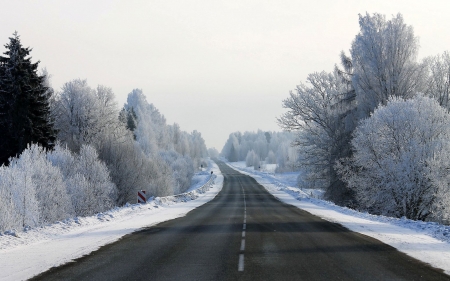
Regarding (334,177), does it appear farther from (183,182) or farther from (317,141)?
(183,182)

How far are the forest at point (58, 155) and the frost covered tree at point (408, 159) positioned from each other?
2116 cm

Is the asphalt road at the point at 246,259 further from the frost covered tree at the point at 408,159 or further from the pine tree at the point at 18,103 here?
the pine tree at the point at 18,103

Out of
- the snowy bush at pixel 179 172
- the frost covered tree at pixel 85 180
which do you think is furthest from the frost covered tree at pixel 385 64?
the snowy bush at pixel 179 172

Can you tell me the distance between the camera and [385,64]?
35.5 metres

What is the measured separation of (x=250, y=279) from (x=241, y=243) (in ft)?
15.5

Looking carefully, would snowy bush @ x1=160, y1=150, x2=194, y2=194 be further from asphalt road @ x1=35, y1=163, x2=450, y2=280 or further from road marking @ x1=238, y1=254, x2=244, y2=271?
road marking @ x1=238, y1=254, x2=244, y2=271

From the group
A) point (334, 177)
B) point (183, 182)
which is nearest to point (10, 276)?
point (334, 177)

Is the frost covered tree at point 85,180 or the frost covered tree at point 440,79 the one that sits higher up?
the frost covered tree at point 440,79

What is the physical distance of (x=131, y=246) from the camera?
40.5ft

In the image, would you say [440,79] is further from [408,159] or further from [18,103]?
[18,103]

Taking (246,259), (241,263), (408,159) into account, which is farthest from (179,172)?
(241,263)

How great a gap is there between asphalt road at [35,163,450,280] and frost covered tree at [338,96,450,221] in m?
13.8

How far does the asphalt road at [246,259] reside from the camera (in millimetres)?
8469

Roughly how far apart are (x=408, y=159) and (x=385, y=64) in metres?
11.2
